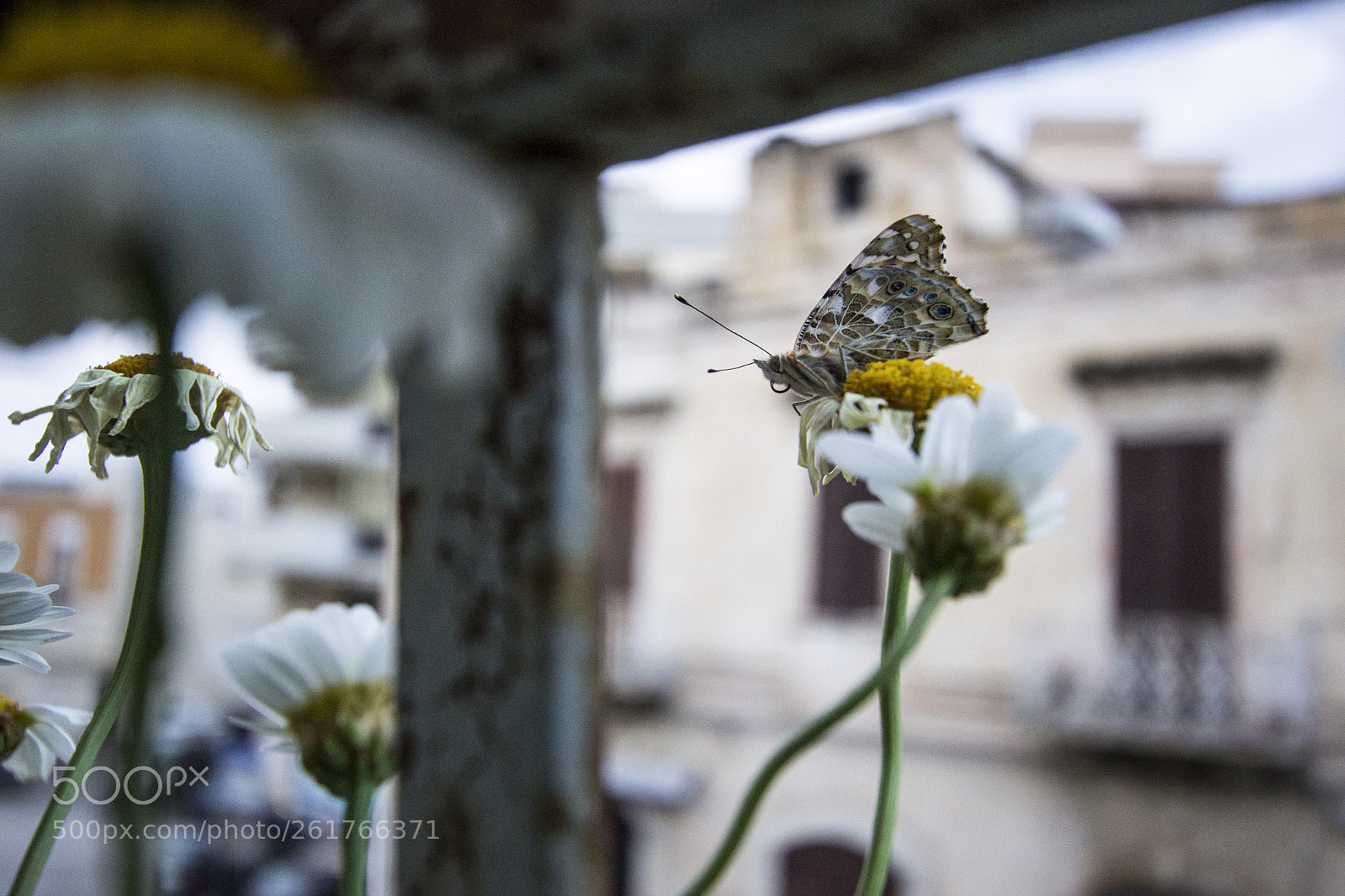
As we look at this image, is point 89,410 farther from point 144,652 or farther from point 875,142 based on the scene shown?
point 875,142

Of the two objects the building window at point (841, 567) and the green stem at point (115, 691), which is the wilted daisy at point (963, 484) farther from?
the building window at point (841, 567)

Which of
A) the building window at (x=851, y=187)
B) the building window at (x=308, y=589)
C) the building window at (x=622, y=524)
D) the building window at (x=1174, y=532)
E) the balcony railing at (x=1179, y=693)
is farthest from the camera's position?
the building window at (x=308, y=589)

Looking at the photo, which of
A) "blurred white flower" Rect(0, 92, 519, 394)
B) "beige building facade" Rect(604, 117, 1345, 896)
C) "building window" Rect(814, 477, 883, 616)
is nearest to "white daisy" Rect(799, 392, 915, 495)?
"blurred white flower" Rect(0, 92, 519, 394)

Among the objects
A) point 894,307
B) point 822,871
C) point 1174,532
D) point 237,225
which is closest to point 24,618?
point 237,225

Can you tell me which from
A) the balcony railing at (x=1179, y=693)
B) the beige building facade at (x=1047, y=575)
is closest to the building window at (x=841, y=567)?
the beige building facade at (x=1047, y=575)

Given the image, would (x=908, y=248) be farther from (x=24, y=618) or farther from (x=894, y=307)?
(x=24, y=618)

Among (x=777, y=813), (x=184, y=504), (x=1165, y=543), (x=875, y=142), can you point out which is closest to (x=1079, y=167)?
(x=875, y=142)
